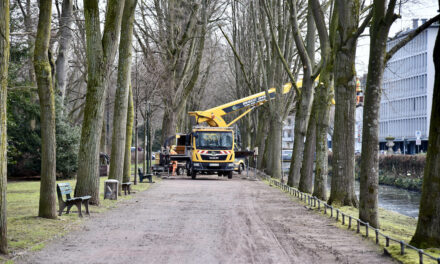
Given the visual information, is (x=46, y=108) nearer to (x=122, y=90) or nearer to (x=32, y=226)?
(x=32, y=226)

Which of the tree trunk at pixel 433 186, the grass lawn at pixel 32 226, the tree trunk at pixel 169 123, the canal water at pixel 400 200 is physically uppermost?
the tree trunk at pixel 169 123

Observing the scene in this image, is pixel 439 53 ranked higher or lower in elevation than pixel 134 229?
higher

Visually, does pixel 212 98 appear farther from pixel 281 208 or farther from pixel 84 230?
pixel 84 230

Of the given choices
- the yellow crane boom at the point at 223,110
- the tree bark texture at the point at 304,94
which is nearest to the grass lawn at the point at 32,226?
the tree bark texture at the point at 304,94

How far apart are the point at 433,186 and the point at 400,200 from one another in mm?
25476

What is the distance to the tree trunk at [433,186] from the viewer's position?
10281 millimetres

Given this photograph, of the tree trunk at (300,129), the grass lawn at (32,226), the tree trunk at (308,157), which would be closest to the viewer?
the grass lawn at (32,226)

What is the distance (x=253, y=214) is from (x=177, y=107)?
2239 cm

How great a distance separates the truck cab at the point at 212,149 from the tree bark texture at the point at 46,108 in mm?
22923

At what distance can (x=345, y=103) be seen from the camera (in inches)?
674

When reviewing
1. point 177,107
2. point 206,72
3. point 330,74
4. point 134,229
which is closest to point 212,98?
point 206,72

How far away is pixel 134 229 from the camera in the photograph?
44.0 feet

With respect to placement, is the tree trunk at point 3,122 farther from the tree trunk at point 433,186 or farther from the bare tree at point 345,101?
the bare tree at point 345,101

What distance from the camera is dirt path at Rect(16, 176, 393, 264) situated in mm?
9945
